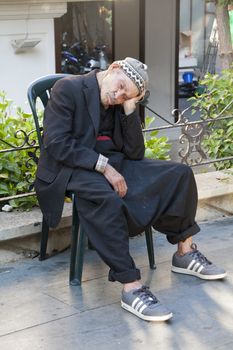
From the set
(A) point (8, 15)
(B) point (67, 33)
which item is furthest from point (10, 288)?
(B) point (67, 33)

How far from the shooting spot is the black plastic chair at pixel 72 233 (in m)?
4.30

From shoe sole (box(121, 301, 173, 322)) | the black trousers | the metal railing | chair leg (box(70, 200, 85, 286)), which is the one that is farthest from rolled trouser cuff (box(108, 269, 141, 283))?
the metal railing

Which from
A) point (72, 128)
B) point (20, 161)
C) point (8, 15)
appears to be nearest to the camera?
point (72, 128)

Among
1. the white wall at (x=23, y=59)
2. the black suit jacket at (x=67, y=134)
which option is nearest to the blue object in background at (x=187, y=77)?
the white wall at (x=23, y=59)

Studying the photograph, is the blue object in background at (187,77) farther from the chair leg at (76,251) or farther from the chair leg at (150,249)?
the chair leg at (76,251)

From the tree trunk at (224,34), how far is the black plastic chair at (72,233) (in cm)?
415

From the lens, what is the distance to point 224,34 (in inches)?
333

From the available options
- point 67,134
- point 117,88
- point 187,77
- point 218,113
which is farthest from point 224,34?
point 67,134

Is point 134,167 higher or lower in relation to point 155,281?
higher

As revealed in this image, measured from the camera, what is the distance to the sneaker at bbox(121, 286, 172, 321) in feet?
12.7

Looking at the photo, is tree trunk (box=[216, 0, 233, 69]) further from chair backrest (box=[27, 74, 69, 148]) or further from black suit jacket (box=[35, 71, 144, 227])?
black suit jacket (box=[35, 71, 144, 227])

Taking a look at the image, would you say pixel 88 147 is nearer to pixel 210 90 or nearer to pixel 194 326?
pixel 194 326

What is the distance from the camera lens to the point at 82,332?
377 centimetres

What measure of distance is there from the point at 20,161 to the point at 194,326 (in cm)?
179
